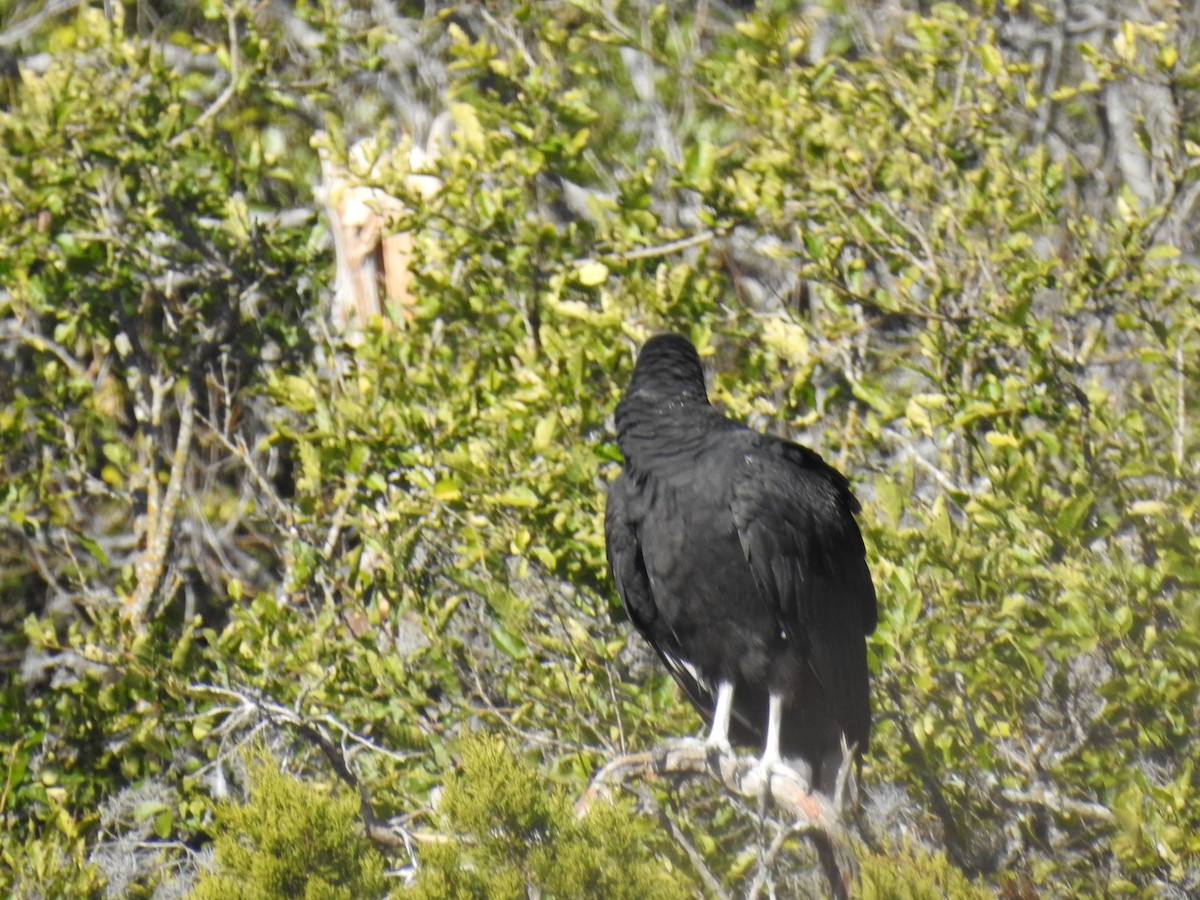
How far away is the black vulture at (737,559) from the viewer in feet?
11.4

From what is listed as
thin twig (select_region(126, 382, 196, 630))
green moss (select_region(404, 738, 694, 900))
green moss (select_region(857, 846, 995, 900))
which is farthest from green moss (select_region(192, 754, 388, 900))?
thin twig (select_region(126, 382, 196, 630))

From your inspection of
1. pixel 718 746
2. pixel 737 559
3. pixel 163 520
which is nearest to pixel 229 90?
pixel 163 520

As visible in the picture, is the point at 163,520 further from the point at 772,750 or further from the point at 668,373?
the point at 772,750

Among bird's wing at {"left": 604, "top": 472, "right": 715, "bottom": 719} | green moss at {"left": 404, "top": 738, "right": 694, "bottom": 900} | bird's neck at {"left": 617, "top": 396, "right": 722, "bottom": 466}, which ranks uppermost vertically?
green moss at {"left": 404, "top": 738, "right": 694, "bottom": 900}

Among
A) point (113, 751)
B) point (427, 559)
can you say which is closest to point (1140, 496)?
point (427, 559)

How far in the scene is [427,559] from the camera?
4750mm

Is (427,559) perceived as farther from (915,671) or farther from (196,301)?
(196,301)

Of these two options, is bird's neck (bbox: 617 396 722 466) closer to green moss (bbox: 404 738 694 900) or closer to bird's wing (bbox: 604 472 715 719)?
bird's wing (bbox: 604 472 715 719)

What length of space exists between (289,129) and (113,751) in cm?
313

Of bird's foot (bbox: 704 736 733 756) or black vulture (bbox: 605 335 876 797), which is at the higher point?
black vulture (bbox: 605 335 876 797)

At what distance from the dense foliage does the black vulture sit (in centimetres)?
18

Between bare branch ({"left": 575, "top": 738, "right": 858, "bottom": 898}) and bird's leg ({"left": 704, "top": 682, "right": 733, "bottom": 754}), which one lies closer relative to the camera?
bare branch ({"left": 575, "top": 738, "right": 858, "bottom": 898})

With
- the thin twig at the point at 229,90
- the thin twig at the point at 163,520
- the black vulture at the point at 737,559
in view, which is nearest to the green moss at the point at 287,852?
the black vulture at the point at 737,559

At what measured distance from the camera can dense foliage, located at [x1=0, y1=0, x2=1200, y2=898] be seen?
11.5 ft
